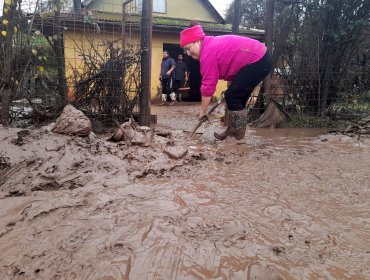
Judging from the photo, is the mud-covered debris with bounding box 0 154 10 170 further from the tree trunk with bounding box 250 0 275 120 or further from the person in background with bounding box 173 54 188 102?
the person in background with bounding box 173 54 188 102

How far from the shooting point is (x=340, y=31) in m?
6.78

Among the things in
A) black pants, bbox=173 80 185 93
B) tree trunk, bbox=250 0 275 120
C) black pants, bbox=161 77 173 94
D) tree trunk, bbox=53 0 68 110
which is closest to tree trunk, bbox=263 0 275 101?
tree trunk, bbox=250 0 275 120

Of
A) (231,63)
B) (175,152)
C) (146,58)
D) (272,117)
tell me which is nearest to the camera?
(175,152)

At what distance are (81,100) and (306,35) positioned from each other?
4645 millimetres

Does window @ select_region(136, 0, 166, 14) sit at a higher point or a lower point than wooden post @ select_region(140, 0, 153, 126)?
higher

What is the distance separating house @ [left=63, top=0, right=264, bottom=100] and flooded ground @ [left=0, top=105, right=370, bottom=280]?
2.44 m

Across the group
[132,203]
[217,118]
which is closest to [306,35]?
[217,118]

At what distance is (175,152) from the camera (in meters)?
3.64

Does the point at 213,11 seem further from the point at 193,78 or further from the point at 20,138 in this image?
the point at 20,138

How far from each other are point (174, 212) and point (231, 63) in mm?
2599

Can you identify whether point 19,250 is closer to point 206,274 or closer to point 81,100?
point 206,274

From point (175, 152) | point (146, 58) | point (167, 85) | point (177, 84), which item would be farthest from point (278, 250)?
point (177, 84)

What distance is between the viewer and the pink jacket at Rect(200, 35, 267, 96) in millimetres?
4164

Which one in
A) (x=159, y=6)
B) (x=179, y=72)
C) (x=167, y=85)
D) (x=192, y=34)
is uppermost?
(x=159, y=6)
